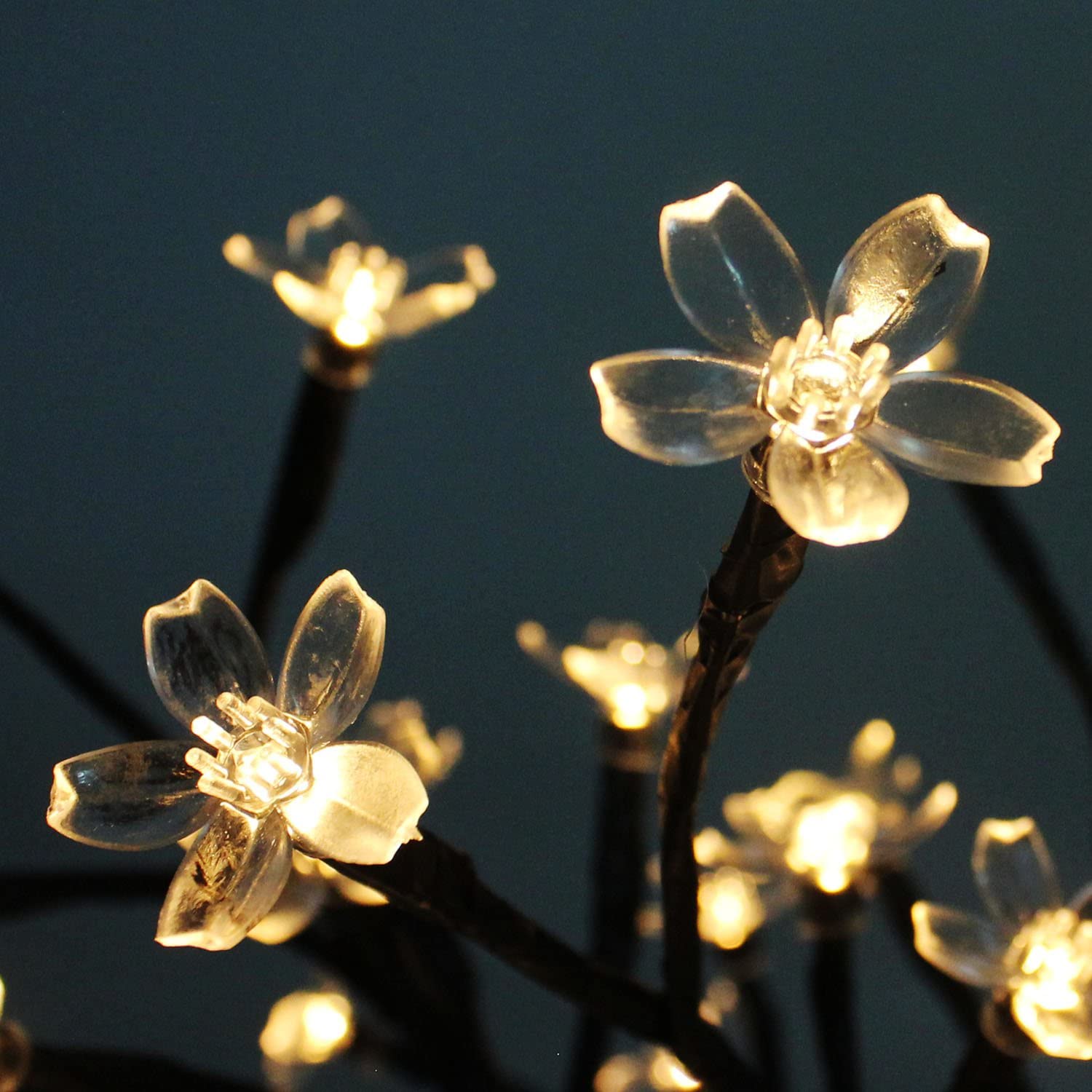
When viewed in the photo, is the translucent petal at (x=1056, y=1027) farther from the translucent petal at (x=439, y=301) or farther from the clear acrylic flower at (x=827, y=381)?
the translucent petal at (x=439, y=301)

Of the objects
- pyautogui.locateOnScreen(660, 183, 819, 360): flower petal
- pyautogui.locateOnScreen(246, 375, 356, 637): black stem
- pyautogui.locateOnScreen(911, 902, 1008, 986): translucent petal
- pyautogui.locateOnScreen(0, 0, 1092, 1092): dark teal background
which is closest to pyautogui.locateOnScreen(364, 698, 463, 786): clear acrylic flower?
pyautogui.locateOnScreen(246, 375, 356, 637): black stem

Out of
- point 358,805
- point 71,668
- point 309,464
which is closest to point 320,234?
point 309,464

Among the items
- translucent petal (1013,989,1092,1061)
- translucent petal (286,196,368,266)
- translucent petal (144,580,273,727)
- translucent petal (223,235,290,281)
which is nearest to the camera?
translucent petal (144,580,273,727)

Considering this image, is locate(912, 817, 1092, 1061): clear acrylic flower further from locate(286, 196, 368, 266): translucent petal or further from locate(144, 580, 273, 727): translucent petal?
locate(286, 196, 368, 266): translucent petal

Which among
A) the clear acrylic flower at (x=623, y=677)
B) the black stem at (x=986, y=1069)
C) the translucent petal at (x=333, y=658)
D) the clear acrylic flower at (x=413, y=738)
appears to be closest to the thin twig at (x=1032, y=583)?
the clear acrylic flower at (x=623, y=677)

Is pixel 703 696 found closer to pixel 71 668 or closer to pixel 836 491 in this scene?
pixel 836 491

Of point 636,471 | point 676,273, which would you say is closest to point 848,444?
point 676,273
